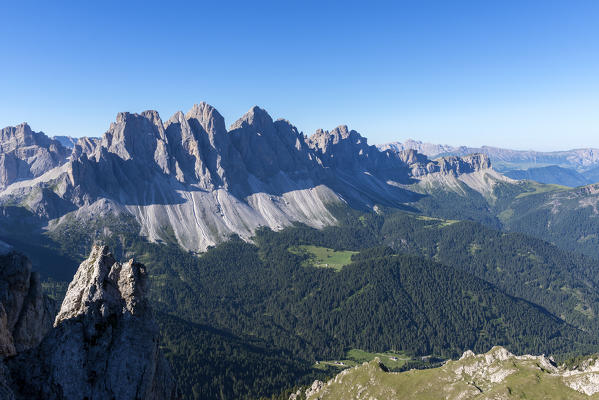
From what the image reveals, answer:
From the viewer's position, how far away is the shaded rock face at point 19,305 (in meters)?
33.7

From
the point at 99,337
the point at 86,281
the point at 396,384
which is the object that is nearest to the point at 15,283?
the point at 86,281

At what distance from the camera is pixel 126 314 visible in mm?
32688

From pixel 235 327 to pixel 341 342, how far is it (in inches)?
2382

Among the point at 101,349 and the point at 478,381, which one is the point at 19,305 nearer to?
the point at 101,349

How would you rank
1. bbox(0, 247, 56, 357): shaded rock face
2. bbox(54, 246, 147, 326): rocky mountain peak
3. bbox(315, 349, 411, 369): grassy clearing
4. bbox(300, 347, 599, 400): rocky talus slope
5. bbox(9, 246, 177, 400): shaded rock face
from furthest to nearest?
1. bbox(315, 349, 411, 369): grassy clearing
2. bbox(300, 347, 599, 400): rocky talus slope
3. bbox(0, 247, 56, 357): shaded rock face
4. bbox(54, 246, 147, 326): rocky mountain peak
5. bbox(9, 246, 177, 400): shaded rock face

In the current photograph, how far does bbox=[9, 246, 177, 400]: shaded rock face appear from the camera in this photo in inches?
1059

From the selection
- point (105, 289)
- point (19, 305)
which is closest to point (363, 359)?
point (105, 289)

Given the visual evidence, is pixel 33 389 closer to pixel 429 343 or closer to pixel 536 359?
pixel 536 359

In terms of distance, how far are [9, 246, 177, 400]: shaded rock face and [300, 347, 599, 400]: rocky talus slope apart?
67170mm

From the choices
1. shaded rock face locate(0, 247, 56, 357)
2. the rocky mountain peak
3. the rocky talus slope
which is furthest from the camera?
the rocky talus slope

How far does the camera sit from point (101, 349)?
1166 inches

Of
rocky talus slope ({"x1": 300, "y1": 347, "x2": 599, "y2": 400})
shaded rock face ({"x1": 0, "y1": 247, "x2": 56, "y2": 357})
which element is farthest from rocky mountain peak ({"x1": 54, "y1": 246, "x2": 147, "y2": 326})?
rocky talus slope ({"x1": 300, "y1": 347, "x2": 599, "y2": 400})

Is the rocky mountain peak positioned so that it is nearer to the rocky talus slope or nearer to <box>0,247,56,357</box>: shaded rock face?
<box>0,247,56,357</box>: shaded rock face

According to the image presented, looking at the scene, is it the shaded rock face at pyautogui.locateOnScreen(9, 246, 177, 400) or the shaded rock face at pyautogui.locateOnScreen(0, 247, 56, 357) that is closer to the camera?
the shaded rock face at pyautogui.locateOnScreen(9, 246, 177, 400)
